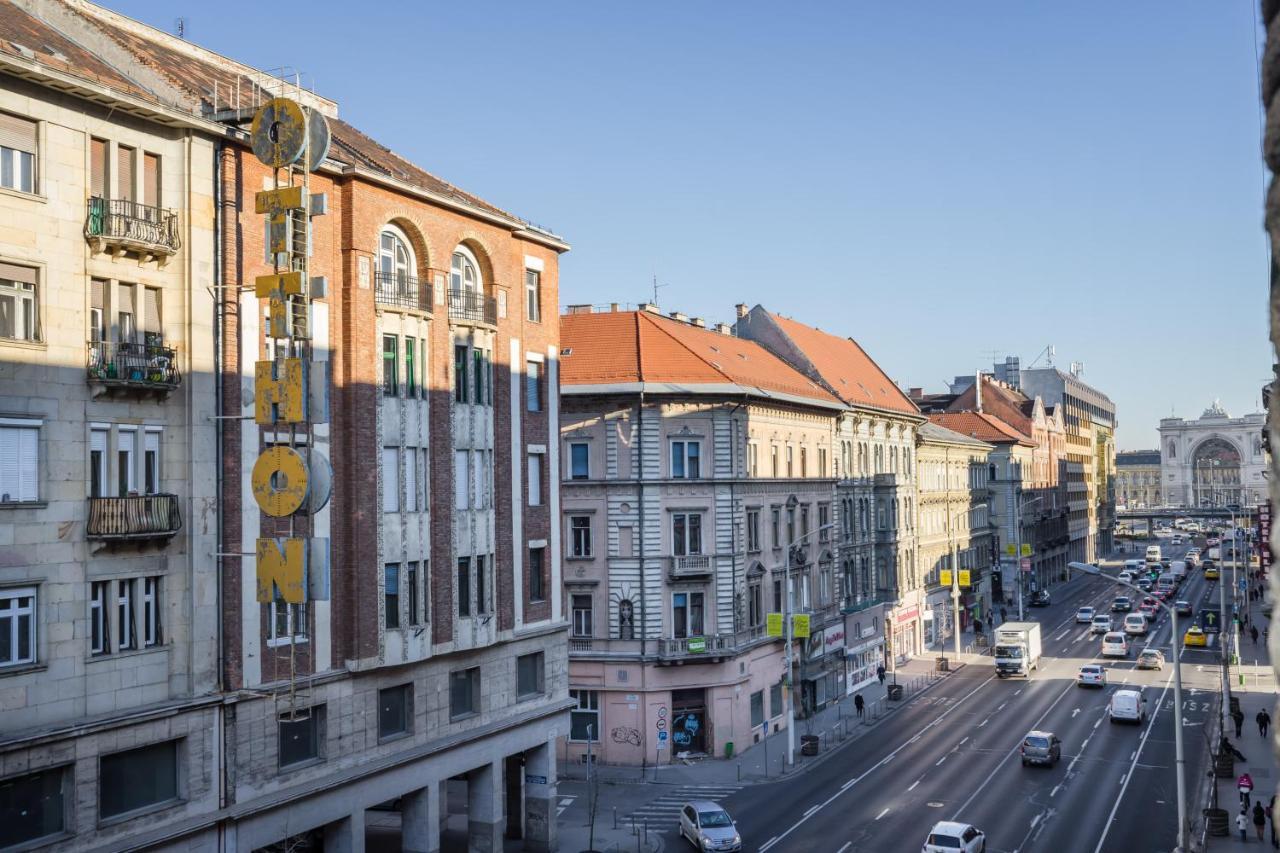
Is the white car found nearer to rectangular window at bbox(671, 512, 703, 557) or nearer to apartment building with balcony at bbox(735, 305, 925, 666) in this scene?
apartment building with balcony at bbox(735, 305, 925, 666)

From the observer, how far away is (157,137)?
1112 inches

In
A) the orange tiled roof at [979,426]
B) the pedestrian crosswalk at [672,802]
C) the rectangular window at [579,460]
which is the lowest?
the pedestrian crosswalk at [672,802]

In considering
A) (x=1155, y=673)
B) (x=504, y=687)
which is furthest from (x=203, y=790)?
(x=1155, y=673)

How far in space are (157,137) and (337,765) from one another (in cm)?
1671

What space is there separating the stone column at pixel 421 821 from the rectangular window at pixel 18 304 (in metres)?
17.5

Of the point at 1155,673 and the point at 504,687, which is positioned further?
the point at 1155,673

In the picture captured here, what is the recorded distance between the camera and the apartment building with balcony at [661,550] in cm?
5719

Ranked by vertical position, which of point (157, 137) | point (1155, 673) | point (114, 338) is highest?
point (157, 137)

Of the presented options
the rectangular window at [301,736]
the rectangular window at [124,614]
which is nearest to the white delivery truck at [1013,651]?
the rectangular window at [301,736]

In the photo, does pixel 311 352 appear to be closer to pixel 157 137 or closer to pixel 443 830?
pixel 157 137

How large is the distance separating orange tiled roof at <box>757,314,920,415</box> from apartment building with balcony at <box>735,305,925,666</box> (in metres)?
0.10

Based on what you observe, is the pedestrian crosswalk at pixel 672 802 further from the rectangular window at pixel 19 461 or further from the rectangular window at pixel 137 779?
the rectangular window at pixel 19 461

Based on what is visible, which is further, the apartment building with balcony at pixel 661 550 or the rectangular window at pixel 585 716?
the rectangular window at pixel 585 716

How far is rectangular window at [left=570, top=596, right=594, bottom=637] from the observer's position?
2299 inches
